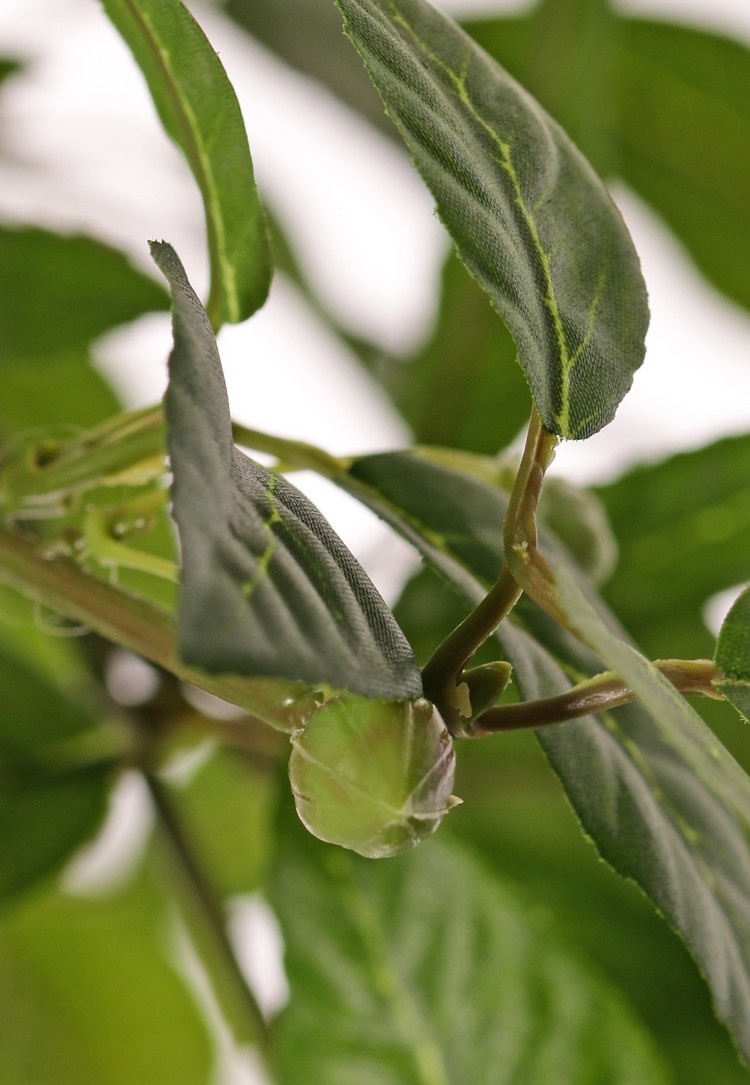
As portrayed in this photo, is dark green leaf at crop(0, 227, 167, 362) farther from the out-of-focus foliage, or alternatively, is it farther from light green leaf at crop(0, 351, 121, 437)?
light green leaf at crop(0, 351, 121, 437)

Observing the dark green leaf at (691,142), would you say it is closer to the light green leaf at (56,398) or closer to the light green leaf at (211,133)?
the light green leaf at (56,398)

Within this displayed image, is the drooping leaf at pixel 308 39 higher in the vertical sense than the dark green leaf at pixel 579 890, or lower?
higher

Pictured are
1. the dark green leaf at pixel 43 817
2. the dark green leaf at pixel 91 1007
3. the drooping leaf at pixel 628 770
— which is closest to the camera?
the drooping leaf at pixel 628 770

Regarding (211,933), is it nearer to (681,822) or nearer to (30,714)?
(30,714)

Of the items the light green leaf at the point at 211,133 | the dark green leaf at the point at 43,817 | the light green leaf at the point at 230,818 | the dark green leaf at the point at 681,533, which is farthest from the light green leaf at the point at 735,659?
the light green leaf at the point at 230,818

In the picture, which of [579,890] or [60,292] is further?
[579,890]

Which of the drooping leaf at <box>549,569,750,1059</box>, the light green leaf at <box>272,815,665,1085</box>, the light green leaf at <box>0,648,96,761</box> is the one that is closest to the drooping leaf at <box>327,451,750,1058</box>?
the drooping leaf at <box>549,569,750,1059</box>

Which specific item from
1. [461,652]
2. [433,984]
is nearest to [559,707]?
[461,652]
